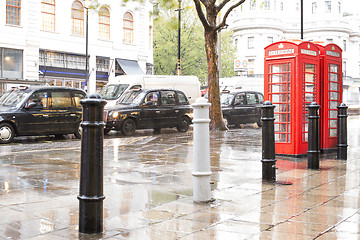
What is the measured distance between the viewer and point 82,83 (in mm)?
37406

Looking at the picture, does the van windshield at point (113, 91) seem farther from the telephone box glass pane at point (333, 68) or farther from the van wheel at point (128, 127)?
the telephone box glass pane at point (333, 68)

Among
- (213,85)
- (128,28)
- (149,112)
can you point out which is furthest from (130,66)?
(149,112)

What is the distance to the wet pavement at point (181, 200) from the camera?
4219 millimetres

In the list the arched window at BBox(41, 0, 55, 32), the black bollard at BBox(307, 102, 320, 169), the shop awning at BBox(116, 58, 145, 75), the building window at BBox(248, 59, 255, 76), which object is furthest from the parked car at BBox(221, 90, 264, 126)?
the building window at BBox(248, 59, 255, 76)

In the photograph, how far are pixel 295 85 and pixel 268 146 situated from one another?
3.22 meters

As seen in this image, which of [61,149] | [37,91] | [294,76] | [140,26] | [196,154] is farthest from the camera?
[140,26]

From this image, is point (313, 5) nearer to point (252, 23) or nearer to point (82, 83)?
point (252, 23)

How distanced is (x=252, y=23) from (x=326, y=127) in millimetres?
60205

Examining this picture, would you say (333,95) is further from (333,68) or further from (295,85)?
(295,85)

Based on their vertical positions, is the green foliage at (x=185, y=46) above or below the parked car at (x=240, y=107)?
above

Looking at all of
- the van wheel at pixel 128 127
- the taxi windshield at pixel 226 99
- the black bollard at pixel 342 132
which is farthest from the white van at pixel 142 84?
the black bollard at pixel 342 132

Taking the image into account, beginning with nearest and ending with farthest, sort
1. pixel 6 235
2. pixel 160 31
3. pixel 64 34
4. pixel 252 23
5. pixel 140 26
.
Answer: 1. pixel 6 235
2. pixel 64 34
3. pixel 140 26
4. pixel 160 31
5. pixel 252 23

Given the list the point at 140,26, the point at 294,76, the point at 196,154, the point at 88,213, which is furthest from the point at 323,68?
the point at 140,26

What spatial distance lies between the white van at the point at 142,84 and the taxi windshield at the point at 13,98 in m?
5.63
